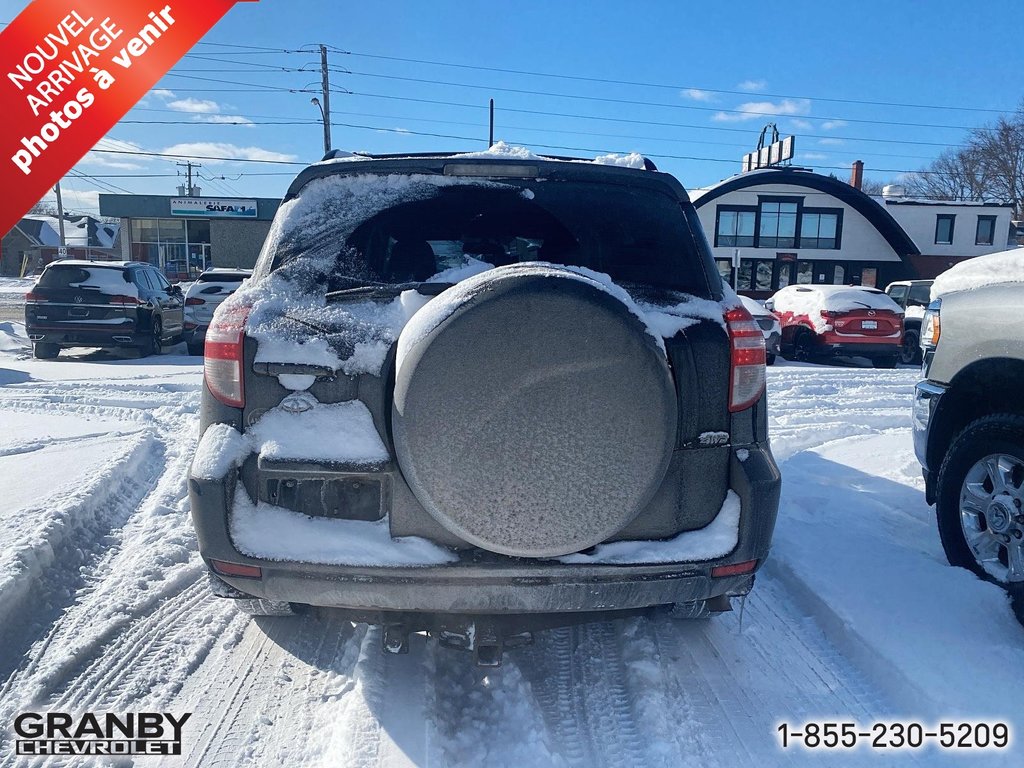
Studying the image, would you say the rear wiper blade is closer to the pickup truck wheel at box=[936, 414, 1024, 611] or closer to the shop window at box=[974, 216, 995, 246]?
the pickup truck wheel at box=[936, 414, 1024, 611]

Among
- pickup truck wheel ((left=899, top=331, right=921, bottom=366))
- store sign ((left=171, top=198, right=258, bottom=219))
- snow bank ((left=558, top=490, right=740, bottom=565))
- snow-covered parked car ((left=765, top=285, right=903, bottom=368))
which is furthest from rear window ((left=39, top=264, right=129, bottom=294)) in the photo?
store sign ((left=171, top=198, right=258, bottom=219))

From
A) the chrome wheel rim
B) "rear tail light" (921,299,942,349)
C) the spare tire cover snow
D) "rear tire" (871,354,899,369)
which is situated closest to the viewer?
the spare tire cover snow

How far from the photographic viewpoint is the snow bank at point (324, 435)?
2137 millimetres

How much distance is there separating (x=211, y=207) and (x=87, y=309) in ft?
103

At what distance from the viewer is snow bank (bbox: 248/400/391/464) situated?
2.14 metres

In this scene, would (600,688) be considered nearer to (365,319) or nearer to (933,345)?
(365,319)

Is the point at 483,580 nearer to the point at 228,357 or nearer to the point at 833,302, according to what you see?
the point at 228,357

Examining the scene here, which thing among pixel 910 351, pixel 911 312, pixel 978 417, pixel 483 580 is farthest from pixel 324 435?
pixel 911 312

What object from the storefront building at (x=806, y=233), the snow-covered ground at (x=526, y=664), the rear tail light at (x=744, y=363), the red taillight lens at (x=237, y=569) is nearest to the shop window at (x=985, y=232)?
the storefront building at (x=806, y=233)

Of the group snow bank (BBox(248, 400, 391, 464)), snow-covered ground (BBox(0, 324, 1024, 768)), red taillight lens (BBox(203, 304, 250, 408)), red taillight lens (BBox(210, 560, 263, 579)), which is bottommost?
snow-covered ground (BBox(0, 324, 1024, 768))

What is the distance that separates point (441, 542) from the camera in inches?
83.7

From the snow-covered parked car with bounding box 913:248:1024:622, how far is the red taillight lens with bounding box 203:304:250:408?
3.28 metres

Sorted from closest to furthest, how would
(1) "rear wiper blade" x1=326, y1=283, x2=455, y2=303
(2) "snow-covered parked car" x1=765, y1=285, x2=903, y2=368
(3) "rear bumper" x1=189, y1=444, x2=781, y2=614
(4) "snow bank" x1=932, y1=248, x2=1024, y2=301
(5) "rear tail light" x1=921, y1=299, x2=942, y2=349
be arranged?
(3) "rear bumper" x1=189, y1=444, x2=781, y2=614, (1) "rear wiper blade" x1=326, y1=283, x2=455, y2=303, (4) "snow bank" x1=932, y1=248, x2=1024, y2=301, (5) "rear tail light" x1=921, y1=299, x2=942, y2=349, (2) "snow-covered parked car" x1=765, y1=285, x2=903, y2=368

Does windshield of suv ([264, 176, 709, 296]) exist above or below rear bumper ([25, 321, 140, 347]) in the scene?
above
